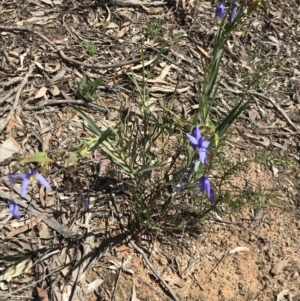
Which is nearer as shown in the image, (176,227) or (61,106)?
(176,227)

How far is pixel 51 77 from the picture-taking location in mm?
2803

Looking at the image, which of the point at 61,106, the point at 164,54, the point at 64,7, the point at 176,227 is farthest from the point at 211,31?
the point at 176,227

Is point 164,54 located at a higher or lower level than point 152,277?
higher

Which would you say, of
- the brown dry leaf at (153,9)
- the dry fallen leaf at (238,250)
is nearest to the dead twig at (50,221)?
the dry fallen leaf at (238,250)

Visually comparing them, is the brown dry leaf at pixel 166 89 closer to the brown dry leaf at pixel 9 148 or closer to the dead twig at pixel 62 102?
the dead twig at pixel 62 102

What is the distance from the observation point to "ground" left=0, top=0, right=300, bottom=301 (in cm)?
228

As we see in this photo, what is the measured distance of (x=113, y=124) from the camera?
2.62 meters

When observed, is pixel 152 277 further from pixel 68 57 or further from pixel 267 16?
pixel 267 16

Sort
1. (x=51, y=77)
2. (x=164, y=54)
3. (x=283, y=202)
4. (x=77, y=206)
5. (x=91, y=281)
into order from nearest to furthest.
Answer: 1. (x=91, y=281)
2. (x=77, y=206)
3. (x=283, y=202)
4. (x=51, y=77)
5. (x=164, y=54)

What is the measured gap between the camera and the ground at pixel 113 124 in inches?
89.6

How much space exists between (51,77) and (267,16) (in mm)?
1444

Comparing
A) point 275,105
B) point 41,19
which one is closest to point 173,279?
point 275,105

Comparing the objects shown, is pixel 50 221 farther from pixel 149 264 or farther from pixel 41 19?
pixel 41 19

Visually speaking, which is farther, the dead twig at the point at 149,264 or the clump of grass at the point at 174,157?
the dead twig at the point at 149,264
